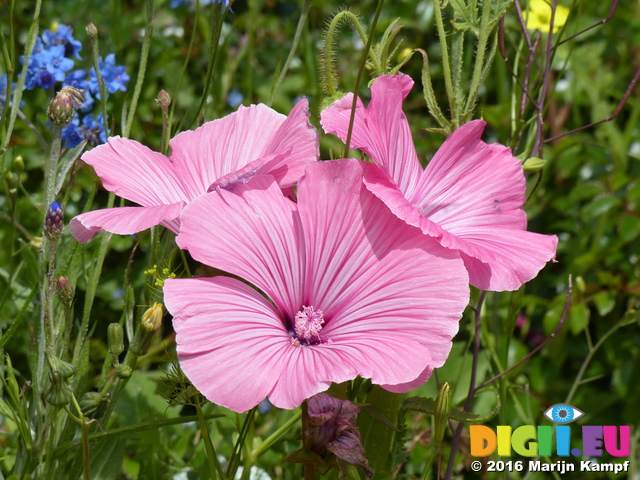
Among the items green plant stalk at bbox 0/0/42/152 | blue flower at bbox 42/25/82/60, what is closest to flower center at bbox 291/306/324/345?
green plant stalk at bbox 0/0/42/152

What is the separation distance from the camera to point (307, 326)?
0.69 metres

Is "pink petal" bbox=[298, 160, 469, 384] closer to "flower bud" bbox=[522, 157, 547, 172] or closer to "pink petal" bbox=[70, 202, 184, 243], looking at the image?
"pink petal" bbox=[70, 202, 184, 243]

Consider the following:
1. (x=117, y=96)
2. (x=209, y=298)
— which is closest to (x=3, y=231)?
(x=117, y=96)

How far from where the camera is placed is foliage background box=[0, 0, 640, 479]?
1108 mm

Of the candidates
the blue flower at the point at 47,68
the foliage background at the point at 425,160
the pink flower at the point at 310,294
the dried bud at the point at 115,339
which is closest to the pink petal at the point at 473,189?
the pink flower at the point at 310,294

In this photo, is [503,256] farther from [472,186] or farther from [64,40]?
[64,40]

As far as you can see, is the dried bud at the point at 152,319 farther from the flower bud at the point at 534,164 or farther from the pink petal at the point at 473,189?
the flower bud at the point at 534,164

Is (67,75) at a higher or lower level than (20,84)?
higher

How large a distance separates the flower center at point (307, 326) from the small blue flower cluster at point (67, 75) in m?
0.49

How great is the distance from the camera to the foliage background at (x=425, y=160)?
1.11m

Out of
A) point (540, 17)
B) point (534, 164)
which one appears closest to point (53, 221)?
point (534, 164)

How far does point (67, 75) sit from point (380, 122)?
2.08ft

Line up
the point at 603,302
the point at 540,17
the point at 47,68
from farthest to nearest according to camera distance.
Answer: the point at 603,302, the point at 540,17, the point at 47,68

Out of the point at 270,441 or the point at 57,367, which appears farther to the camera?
the point at 270,441
